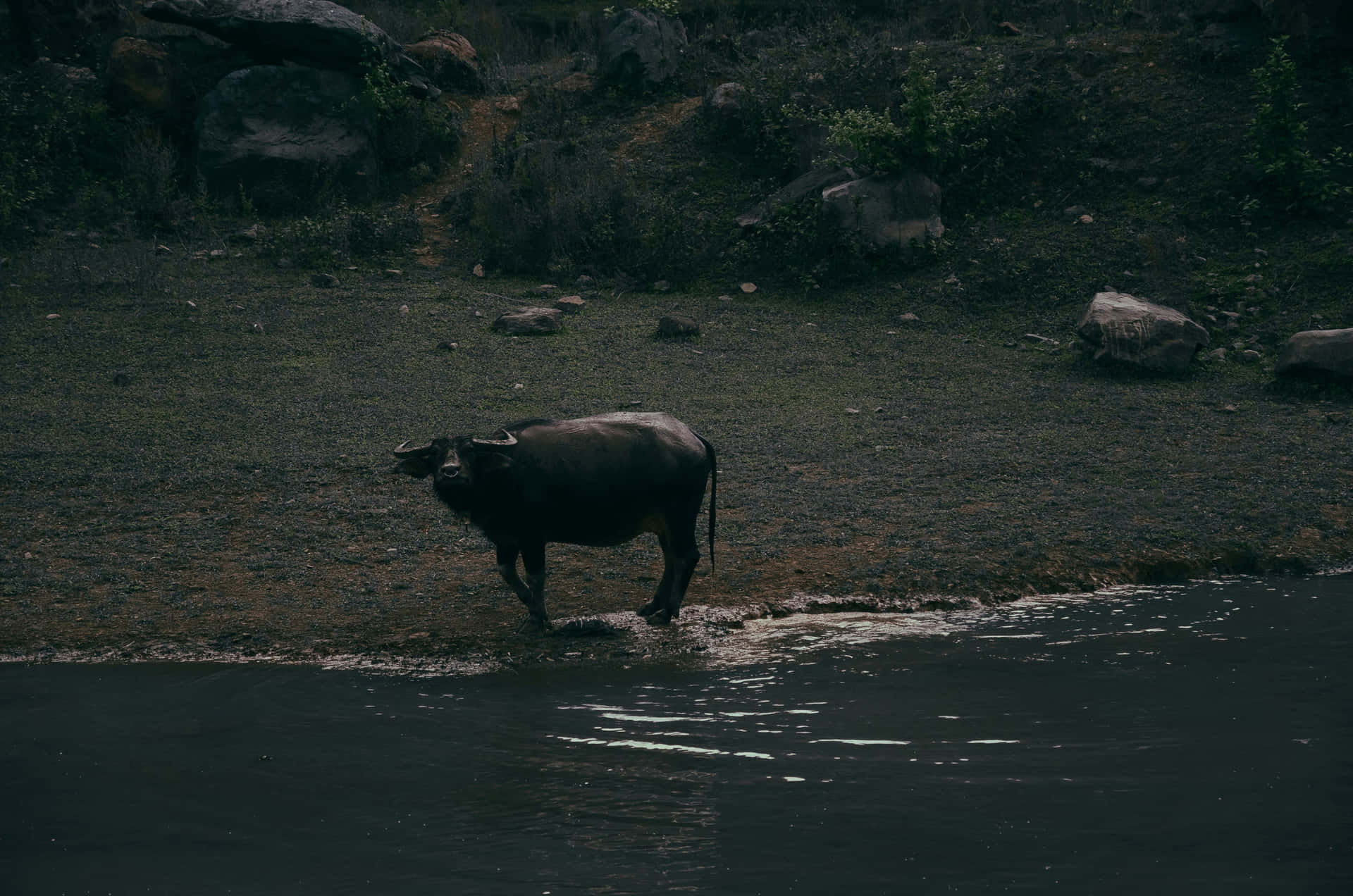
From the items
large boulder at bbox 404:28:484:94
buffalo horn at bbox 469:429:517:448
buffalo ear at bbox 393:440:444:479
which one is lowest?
buffalo ear at bbox 393:440:444:479

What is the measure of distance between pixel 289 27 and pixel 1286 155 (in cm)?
1430

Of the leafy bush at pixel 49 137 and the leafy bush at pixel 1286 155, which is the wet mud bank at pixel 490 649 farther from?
the leafy bush at pixel 49 137

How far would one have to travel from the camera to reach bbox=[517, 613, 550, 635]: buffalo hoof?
7398mm

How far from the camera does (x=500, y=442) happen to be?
719 centimetres

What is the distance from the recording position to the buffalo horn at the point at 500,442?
7055 mm

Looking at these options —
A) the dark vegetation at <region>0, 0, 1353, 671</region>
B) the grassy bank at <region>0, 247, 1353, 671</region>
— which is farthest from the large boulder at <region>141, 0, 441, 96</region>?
the grassy bank at <region>0, 247, 1353, 671</region>

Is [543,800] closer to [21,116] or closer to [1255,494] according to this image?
[1255,494]

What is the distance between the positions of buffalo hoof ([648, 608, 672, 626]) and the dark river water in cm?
51

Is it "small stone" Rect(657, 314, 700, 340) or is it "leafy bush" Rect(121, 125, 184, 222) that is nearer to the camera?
"small stone" Rect(657, 314, 700, 340)

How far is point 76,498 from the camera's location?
31.4ft

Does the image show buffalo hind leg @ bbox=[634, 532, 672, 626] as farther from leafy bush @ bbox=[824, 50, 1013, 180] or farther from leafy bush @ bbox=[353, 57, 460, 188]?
leafy bush @ bbox=[353, 57, 460, 188]

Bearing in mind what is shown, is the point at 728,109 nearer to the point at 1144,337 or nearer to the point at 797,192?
the point at 797,192

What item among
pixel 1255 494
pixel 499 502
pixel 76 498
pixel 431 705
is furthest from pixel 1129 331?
pixel 76 498

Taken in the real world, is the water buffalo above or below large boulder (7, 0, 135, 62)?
below
